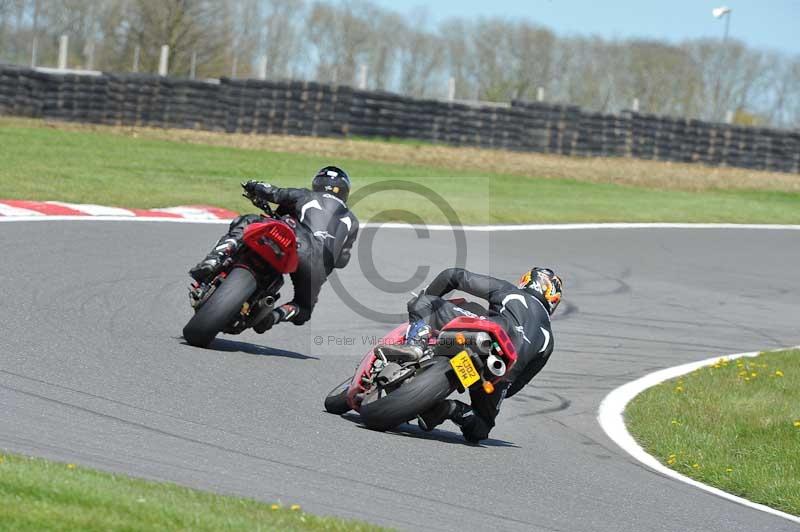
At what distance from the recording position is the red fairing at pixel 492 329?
7.02 m

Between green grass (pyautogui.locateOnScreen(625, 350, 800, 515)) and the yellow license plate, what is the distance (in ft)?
5.47

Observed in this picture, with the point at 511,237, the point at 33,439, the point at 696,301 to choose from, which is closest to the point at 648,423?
the point at 33,439

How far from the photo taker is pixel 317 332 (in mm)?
10617

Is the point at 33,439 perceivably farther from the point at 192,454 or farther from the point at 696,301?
the point at 696,301

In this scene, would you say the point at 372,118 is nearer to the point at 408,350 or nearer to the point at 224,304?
the point at 224,304

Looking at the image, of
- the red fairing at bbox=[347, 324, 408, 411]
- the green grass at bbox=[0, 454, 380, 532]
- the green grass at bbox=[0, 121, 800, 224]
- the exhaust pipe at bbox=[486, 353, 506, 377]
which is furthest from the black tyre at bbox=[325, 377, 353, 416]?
the green grass at bbox=[0, 121, 800, 224]

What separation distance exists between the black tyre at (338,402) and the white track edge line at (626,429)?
189 cm

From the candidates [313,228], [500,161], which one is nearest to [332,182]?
[313,228]

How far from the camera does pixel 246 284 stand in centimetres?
855

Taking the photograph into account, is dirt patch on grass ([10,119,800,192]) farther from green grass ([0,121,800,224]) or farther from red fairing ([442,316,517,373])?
red fairing ([442,316,517,373])

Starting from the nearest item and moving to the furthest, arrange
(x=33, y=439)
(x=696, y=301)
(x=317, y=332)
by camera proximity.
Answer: (x=33, y=439), (x=317, y=332), (x=696, y=301)

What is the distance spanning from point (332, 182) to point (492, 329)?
2.68 metres

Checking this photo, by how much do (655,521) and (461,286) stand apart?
6.28ft

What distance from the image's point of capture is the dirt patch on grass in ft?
88.0
